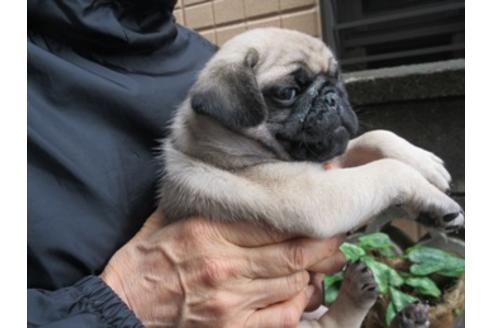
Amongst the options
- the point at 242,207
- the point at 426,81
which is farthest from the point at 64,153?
the point at 426,81

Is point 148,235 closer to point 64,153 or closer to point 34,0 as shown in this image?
point 64,153

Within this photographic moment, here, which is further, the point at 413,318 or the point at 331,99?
the point at 413,318

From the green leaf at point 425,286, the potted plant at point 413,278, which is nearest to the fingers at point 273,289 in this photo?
the potted plant at point 413,278

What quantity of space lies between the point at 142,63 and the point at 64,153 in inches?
21.0

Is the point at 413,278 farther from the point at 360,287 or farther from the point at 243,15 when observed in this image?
the point at 243,15

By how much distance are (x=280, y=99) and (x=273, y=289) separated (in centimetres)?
68

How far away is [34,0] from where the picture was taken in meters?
1.71

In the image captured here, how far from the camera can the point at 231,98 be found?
1767 mm

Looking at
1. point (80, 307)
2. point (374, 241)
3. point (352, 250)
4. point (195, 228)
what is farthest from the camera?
point (374, 241)

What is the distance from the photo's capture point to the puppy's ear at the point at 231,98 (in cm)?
176

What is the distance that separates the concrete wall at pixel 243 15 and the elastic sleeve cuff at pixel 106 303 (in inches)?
137

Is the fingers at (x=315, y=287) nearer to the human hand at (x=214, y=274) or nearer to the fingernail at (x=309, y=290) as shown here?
the fingernail at (x=309, y=290)

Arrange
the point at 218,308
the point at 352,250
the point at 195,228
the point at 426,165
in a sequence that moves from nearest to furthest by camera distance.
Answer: the point at 218,308, the point at 195,228, the point at 426,165, the point at 352,250

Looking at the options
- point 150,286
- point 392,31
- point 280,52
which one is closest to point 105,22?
point 280,52
